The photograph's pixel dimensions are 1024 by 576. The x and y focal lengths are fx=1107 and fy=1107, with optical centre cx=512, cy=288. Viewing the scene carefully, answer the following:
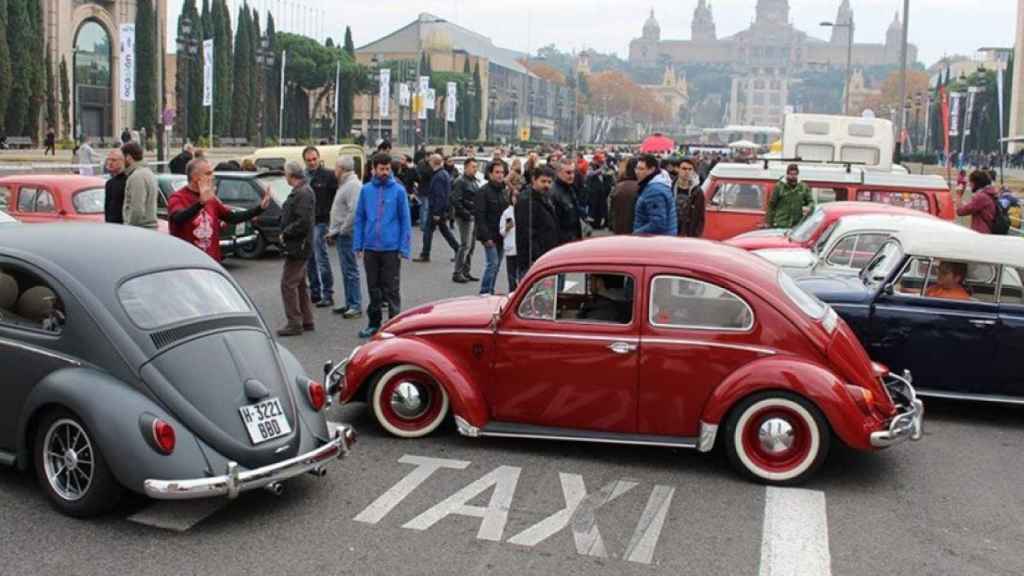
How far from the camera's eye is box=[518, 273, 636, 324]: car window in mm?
7125

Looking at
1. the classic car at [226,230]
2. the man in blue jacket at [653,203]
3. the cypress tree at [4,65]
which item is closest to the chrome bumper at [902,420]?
the man in blue jacket at [653,203]

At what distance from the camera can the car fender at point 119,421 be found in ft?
18.0

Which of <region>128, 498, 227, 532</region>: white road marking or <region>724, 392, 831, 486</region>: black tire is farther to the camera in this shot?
<region>724, 392, 831, 486</region>: black tire

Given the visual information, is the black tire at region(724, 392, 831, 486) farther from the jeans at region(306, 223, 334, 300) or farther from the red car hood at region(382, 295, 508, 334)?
the jeans at region(306, 223, 334, 300)

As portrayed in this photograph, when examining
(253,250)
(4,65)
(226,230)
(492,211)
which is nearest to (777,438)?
(492,211)

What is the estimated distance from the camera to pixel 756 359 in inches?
267

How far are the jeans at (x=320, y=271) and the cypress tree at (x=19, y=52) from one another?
139 feet

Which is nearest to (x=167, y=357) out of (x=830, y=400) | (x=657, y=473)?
(x=657, y=473)

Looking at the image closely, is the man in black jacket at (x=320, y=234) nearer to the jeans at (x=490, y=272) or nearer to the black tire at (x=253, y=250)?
the jeans at (x=490, y=272)

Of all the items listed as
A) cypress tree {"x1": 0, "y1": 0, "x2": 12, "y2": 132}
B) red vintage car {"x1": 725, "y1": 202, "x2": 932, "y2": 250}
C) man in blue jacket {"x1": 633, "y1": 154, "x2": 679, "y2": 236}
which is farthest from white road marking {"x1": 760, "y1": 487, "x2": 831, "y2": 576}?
cypress tree {"x1": 0, "y1": 0, "x2": 12, "y2": 132}

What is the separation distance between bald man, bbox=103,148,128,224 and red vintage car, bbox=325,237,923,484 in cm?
498

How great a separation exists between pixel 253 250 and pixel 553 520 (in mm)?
13214

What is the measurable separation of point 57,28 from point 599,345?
2288 inches

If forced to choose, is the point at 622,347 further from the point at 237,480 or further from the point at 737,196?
the point at 737,196
